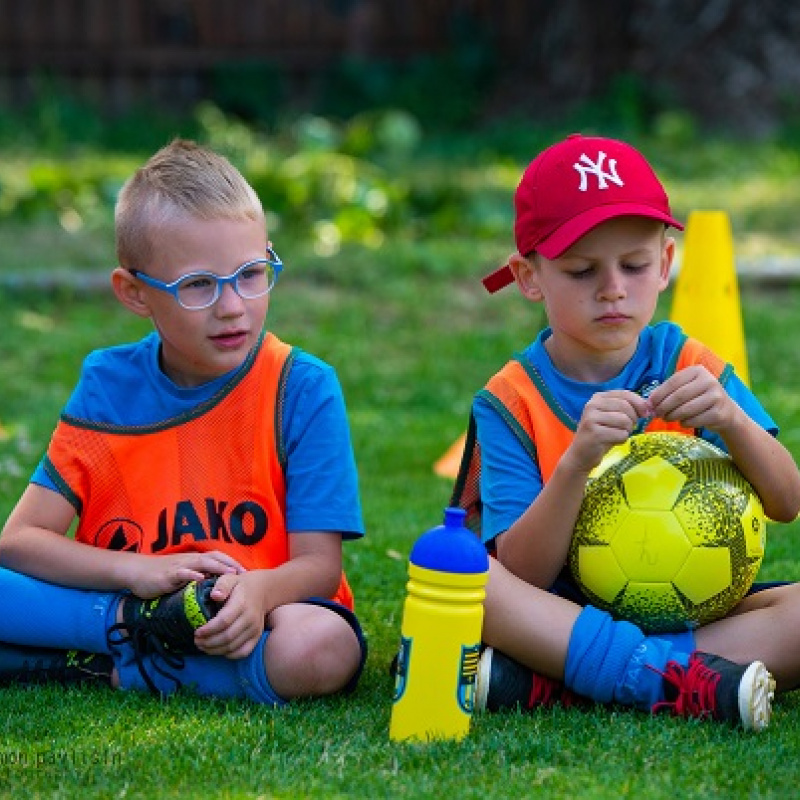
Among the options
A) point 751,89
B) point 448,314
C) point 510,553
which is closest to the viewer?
point 510,553

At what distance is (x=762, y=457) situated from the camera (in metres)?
3.84

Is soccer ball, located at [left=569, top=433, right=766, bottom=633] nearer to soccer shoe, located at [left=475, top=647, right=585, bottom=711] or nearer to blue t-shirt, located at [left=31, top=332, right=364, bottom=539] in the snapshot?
soccer shoe, located at [left=475, top=647, right=585, bottom=711]

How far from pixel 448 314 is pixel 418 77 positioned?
280 inches

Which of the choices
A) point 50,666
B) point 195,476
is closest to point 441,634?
point 195,476

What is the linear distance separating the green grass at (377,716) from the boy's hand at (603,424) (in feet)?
1.90

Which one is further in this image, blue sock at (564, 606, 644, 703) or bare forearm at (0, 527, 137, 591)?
bare forearm at (0, 527, 137, 591)

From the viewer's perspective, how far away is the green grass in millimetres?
3236

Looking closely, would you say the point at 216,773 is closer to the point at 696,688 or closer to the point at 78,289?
the point at 696,688

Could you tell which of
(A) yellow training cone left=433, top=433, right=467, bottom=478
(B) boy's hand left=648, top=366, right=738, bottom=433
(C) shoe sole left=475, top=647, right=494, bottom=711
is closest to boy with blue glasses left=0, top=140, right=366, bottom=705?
(C) shoe sole left=475, top=647, right=494, bottom=711

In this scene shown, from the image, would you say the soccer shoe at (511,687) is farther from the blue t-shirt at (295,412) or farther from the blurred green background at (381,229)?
the blue t-shirt at (295,412)

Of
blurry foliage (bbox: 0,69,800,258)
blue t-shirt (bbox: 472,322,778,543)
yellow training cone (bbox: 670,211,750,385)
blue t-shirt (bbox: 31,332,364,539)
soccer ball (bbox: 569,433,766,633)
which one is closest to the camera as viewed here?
soccer ball (bbox: 569,433,766,633)

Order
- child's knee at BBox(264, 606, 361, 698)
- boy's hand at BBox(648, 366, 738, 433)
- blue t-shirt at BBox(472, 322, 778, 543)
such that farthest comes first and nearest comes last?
1. blue t-shirt at BBox(472, 322, 778, 543)
2. child's knee at BBox(264, 606, 361, 698)
3. boy's hand at BBox(648, 366, 738, 433)

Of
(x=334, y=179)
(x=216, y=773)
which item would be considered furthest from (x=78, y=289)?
(x=216, y=773)

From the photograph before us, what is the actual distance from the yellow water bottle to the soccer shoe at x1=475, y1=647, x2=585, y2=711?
300mm
